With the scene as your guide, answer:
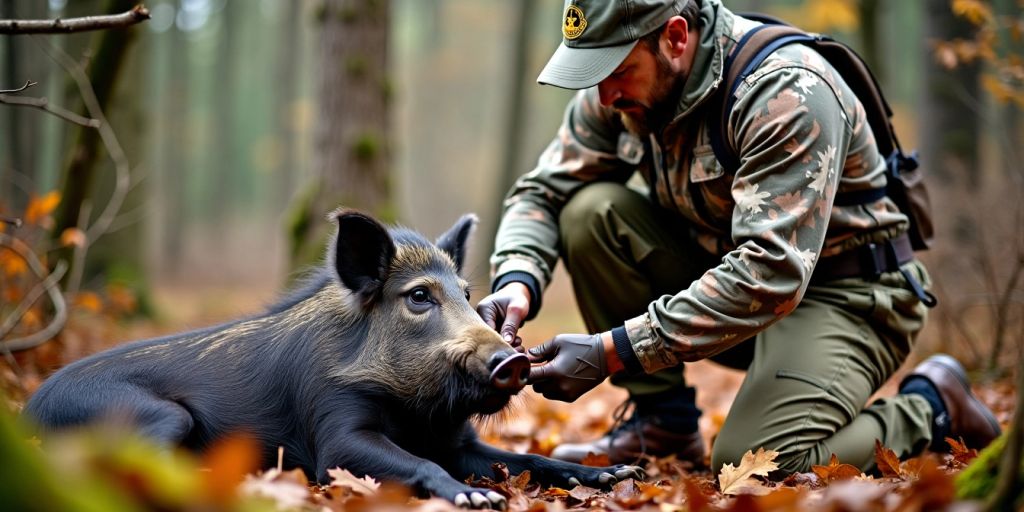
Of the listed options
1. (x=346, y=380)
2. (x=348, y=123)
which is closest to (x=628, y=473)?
(x=346, y=380)

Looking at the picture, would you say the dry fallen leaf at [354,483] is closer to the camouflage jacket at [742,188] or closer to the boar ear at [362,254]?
the boar ear at [362,254]

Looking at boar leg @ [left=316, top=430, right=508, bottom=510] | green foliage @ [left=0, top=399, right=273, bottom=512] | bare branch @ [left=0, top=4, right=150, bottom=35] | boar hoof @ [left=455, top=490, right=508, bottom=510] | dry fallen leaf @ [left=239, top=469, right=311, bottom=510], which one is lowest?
boar leg @ [left=316, top=430, right=508, bottom=510]

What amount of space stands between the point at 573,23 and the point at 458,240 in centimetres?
122

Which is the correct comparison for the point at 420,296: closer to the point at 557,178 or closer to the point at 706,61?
the point at 557,178

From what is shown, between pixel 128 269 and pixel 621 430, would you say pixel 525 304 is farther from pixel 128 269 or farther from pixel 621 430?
pixel 128 269

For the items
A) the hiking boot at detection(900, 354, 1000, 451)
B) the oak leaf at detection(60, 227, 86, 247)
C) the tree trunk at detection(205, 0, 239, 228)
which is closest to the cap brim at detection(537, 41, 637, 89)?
the hiking boot at detection(900, 354, 1000, 451)

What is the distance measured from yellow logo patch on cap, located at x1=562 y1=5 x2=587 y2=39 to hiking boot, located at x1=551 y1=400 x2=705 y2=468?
2.03 meters

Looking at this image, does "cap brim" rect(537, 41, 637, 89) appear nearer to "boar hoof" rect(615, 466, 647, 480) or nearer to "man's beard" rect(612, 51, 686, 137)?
"man's beard" rect(612, 51, 686, 137)

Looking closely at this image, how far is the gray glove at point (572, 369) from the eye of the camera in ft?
12.2

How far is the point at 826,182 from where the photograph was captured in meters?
3.88

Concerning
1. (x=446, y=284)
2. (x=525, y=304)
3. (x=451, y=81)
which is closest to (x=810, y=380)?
(x=525, y=304)

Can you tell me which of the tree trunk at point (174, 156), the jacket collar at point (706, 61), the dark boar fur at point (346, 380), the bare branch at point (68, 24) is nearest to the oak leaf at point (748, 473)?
the dark boar fur at point (346, 380)

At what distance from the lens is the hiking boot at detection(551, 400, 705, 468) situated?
486cm

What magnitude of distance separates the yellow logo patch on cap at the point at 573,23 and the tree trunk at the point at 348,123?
4.61 metres
